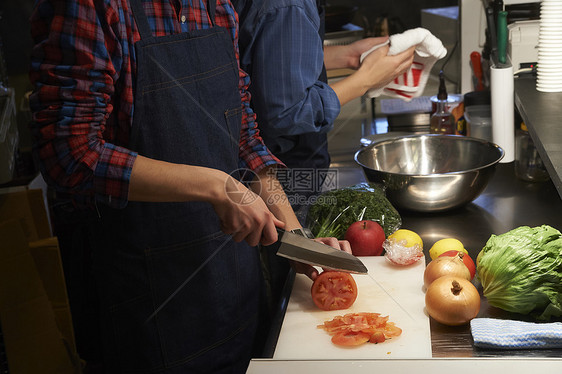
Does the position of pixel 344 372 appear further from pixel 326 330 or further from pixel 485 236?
pixel 485 236

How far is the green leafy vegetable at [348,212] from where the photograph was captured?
5.94ft

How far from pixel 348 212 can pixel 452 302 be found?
579 mm

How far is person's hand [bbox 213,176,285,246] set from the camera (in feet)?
4.03

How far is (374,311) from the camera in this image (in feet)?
4.67

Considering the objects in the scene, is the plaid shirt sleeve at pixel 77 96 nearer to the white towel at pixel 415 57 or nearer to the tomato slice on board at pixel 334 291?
the tomato slice on board at pixel 334 291

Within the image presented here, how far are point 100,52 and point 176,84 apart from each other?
228mm

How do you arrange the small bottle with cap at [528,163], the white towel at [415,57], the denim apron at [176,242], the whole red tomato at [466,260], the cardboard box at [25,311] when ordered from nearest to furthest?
the denim apron at [176,242]
the whole red tomato at [466,260]
the white towel at [415,57]
the small bottle with cap at [528,163]
the cardboard box at [25,311]

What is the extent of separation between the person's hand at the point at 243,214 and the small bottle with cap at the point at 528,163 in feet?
4.08

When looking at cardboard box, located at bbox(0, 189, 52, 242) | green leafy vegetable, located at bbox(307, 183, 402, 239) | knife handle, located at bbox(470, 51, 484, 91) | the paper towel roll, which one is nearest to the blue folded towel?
green leafy vegetable, located at bbox(307, 183, 402, 239)

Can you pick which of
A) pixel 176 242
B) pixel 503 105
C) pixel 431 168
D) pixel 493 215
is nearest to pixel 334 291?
pixel 176 242

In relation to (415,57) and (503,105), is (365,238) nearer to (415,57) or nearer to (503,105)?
(415,57)

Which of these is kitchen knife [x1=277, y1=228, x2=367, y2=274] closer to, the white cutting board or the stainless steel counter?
the white cutting board

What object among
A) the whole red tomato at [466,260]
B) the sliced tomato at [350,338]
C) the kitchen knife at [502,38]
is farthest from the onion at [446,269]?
the kitchen knife at [502,38]

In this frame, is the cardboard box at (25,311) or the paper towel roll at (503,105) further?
the cardboard box at (25,311)
